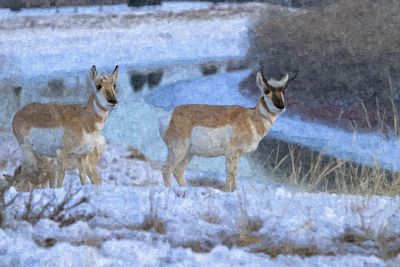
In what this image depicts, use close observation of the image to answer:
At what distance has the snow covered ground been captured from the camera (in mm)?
4664

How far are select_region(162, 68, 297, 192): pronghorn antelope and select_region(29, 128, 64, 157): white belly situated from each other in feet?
2.58

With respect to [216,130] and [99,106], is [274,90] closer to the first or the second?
[216,130]

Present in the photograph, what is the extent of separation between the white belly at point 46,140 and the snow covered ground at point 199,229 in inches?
Result: 52.7

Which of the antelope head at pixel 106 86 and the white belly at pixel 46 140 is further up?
the antelope head at pixel 106 86

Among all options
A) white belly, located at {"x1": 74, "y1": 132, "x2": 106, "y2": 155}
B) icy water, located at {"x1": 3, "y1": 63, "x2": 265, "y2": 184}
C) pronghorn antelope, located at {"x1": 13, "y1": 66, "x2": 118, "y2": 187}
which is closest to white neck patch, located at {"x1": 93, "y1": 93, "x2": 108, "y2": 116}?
pronghorn antelope, located at {"x1": 13, "y1": 66, "x2": 118, "y2": 187}

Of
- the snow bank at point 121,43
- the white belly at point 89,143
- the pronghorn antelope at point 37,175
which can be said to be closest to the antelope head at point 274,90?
the white belly at point 89,143

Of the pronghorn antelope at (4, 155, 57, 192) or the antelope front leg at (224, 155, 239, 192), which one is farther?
the antelope front leg at (224, 155, 239, 192)

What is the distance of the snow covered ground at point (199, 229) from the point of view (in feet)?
15.3

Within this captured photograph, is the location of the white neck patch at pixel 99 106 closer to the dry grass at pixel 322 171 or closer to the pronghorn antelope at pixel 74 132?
the pronghorn antelope at pixel 74 132

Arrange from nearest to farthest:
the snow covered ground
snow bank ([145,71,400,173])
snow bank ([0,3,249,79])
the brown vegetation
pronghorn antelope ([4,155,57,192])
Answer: the snow covered ground < pronghorn antelope ([4,155,57,192]) < snow bank ([145,71,400,173]) < the brown vegetation < snow bank ([0,3,249,79])

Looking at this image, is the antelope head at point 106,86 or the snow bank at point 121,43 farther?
the snow bank at point 121,43

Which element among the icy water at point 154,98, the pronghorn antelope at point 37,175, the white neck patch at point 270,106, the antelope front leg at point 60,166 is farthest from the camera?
the icy water at point 154,98

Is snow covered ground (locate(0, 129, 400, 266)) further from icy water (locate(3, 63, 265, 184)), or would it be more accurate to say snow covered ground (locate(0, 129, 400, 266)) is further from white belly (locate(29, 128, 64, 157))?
icy water (locate(3, 63, 265, 184))

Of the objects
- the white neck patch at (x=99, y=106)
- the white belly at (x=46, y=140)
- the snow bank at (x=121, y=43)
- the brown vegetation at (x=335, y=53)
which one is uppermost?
the white neck patch at (x=99, y=106)
